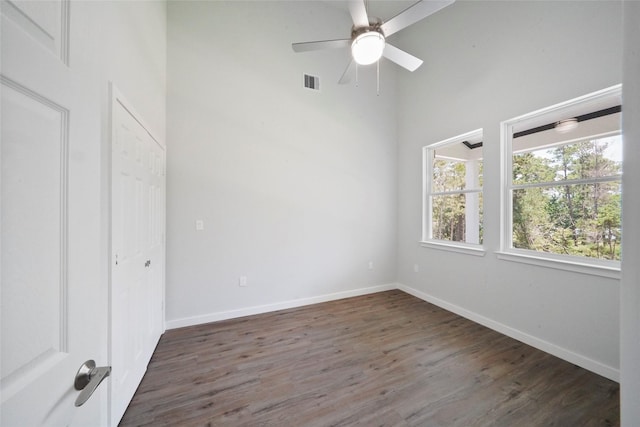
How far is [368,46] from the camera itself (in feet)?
6.16

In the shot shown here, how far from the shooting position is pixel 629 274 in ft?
2.65

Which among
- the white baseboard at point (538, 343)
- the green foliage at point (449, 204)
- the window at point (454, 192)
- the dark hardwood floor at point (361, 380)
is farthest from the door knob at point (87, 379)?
the green foliage at point (449, 204)

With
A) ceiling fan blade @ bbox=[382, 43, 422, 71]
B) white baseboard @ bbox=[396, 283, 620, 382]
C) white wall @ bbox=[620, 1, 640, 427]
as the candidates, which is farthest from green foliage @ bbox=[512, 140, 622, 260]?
white wall @ bbox=[620, 1, 640, 427]

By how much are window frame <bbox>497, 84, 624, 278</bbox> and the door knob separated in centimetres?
309

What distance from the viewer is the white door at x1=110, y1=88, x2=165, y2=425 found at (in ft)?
4.57

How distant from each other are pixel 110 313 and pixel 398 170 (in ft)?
12.7

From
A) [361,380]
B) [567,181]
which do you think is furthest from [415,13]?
[361,380]

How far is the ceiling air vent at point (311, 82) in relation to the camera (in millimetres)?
3324

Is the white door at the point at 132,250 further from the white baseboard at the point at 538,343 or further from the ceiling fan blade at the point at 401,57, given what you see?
the white baseboard at the point at 538,343

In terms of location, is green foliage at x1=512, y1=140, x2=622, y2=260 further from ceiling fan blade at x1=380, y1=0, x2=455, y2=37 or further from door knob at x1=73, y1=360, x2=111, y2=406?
door knob at x1=73, y1=360, x2=111, y2=406

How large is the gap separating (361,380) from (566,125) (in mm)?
2952

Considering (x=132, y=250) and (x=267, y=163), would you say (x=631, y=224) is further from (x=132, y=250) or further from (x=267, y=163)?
(x=267, y=163)

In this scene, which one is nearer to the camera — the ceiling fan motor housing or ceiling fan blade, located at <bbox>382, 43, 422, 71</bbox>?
the ceiling fan motor housing

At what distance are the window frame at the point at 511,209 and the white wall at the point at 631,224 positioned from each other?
160cm
